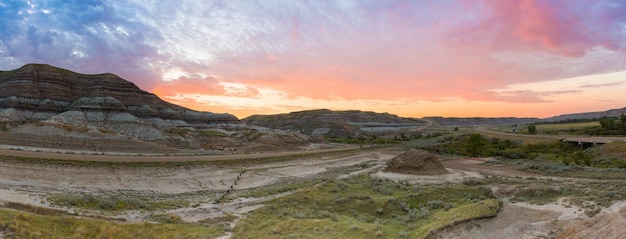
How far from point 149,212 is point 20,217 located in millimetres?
6700

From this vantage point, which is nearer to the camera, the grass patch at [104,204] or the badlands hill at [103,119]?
the grass patch at [104,204]

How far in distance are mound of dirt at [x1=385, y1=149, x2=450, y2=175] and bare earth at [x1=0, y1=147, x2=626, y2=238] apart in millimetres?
1212

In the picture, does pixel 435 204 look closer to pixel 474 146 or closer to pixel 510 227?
pixel 510 227

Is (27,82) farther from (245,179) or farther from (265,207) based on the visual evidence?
(265,207)

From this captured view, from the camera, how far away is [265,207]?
70.7 ft

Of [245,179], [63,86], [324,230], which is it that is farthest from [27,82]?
[324,230]

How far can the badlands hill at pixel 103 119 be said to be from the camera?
60219mm

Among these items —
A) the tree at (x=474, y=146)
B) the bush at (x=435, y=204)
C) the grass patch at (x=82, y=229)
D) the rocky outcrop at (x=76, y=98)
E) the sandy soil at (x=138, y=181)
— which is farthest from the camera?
the rocky outcrop at (x=76, y=98)

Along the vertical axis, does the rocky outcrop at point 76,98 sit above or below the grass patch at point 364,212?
above

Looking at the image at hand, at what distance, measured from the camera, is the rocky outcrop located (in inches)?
3514

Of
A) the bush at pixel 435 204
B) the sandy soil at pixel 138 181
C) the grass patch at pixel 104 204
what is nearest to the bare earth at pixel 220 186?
the sandy soil at pixel 138 181

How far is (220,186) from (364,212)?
825 inches

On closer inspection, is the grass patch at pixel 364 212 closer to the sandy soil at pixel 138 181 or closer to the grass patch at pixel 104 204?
the sandy soil at pixel 138 181

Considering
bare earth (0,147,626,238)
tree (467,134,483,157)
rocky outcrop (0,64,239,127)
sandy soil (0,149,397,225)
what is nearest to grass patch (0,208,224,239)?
bare earth (0,147,626,238)
